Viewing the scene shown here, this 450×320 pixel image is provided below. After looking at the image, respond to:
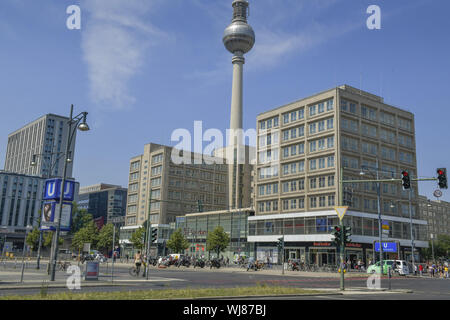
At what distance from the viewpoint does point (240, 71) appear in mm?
117375

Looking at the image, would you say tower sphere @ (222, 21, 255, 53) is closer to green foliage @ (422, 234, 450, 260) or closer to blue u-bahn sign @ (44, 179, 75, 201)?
green foliage @ (422, 234, 450, 260)

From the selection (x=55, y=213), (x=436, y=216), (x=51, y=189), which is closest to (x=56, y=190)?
(x=51, y=189)

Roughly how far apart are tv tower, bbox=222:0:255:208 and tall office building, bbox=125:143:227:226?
17.4ft

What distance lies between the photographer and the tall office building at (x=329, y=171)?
62969 mm

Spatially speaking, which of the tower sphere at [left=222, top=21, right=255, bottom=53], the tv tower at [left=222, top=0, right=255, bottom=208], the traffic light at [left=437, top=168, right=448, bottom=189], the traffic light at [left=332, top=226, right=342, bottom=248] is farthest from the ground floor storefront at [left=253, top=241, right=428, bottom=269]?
the tower sphere at [left=222, top=21, right=255, bottom=53]

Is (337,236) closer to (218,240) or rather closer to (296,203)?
(296,203)

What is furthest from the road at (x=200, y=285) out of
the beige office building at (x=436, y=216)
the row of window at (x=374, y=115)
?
the beige office building at (x=436, y=216)

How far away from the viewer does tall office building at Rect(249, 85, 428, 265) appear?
63.0 metres

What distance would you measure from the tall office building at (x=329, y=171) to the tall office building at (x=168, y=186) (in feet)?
114

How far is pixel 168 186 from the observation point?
10575 centimetres

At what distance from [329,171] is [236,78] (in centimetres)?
5897

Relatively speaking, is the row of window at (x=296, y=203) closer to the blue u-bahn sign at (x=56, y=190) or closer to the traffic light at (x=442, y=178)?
the traffic light at (x=442, y=178)

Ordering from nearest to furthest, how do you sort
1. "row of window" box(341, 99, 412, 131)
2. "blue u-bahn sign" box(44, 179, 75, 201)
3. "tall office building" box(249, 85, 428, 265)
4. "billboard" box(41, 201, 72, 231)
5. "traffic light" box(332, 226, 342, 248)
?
"traffic light" box(332, 226, 342, 248), "billboard" box(41, 201, 72, 231), "blue u-bahn sign" box(44, 179, 75, 201), "tall office building" box(249, 85, 428, 265), "row of window" box(341, 99, 412, 131)
